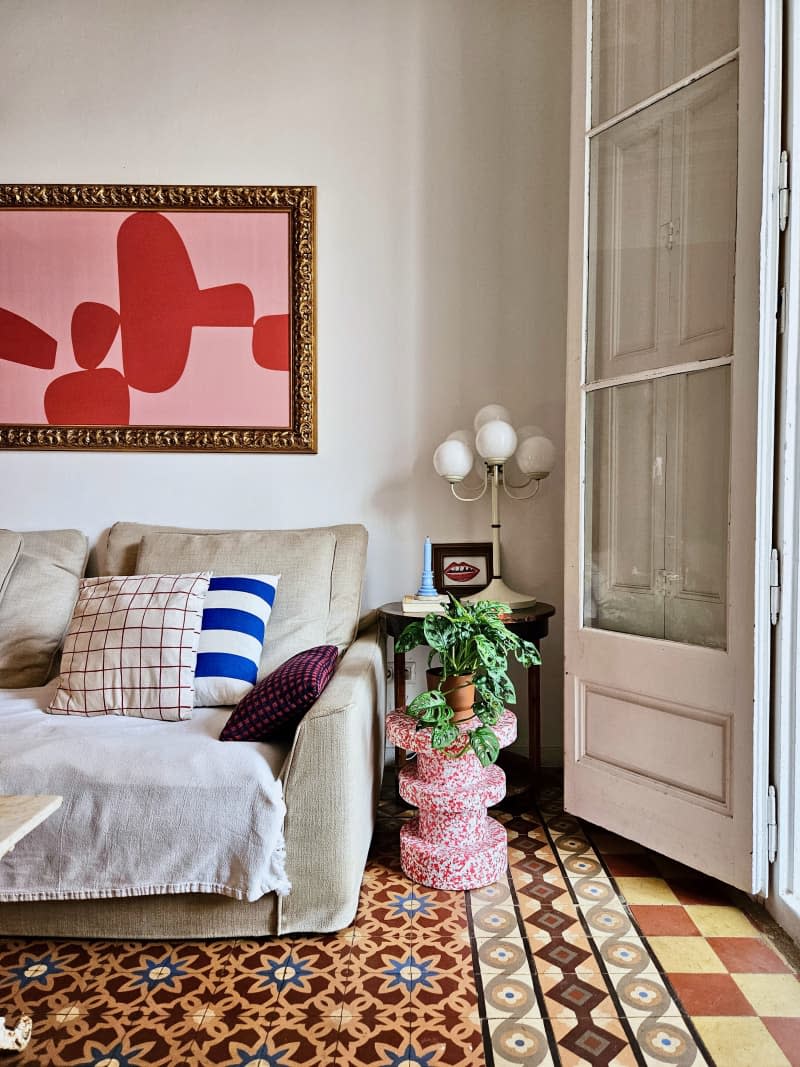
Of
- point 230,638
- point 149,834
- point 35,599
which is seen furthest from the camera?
point 35,599

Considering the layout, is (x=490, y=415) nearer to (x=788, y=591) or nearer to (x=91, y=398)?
(x=788, y=591)

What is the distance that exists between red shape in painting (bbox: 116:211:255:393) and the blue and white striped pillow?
0.96 metres

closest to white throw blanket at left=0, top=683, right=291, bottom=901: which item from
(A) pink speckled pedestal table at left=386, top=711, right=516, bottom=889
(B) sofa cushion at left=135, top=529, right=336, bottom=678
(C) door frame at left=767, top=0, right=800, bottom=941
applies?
(A) pink speckled pedestal table at left=386, top=711, right=516, bottom=889

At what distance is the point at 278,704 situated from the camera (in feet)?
6.10

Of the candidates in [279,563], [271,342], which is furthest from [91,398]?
[279,563]

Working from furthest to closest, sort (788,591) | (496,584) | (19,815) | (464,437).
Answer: (464,437) → (496,584) → (788,591) → (19,815)

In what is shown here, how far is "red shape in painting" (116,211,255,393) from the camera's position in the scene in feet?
9.21

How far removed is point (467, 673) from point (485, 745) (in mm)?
200

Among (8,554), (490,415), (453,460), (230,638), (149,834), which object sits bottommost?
(149,834)

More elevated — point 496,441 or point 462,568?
point 496,441

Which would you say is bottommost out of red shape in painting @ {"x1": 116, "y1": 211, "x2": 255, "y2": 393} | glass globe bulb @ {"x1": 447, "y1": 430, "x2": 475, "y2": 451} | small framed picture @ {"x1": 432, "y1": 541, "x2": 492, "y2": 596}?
small framed picture @ {"x1": 432, "y1": 541, "x2": 492, "y2": 596}

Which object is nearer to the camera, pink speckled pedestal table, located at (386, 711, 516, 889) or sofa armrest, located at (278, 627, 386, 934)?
sofa armrest, located at (278, 627, 386, 934)

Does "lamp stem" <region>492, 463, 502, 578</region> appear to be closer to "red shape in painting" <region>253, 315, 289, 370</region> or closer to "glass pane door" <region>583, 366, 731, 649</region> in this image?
"glass pane door" <region>583, 366, 731, 649</region>

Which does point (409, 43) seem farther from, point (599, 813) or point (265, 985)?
point (265, 985)
